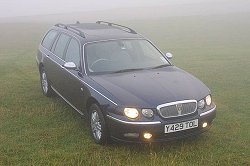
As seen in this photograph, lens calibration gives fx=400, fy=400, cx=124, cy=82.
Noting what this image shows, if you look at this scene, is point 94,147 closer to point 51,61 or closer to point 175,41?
point 51,61

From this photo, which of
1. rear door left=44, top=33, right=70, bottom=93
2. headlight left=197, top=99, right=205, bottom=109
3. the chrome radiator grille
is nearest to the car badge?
the chrome radiator grille

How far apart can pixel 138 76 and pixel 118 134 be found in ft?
4.00

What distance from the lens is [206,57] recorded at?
1753cm

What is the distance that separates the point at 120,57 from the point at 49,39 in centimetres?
276

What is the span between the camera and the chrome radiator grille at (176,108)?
5918 millimetres

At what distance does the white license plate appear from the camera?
5895mm

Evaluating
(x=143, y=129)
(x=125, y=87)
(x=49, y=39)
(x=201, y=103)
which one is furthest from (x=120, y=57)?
(x=49, y=39)

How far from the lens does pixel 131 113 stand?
233 inches

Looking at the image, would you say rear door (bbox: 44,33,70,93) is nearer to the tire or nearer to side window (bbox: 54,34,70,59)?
side window (bbox: 54,34,70,59)

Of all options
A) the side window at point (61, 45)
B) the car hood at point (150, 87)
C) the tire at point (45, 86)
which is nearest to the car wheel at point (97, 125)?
the car hood at point (150, 87)

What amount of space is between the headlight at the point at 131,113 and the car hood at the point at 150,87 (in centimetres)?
7

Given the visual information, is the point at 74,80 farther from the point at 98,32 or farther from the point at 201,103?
the point at 201,103

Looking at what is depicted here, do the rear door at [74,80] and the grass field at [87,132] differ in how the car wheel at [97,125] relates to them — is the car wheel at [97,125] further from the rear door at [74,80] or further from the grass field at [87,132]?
the rear door at [74,80]

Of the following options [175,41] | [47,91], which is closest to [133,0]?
[175,41]
